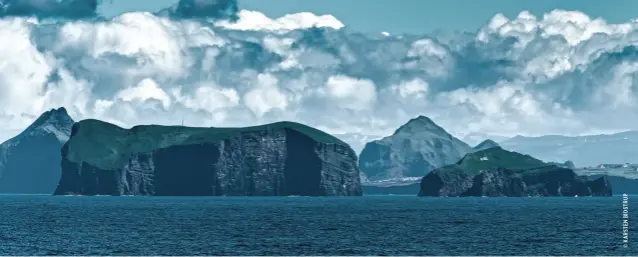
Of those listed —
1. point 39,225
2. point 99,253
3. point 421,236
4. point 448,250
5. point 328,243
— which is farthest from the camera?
A: point 39,225

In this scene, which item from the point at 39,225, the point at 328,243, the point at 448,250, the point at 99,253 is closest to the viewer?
the point at 99,253

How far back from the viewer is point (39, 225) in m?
190

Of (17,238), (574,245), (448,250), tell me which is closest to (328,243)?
(448,250)

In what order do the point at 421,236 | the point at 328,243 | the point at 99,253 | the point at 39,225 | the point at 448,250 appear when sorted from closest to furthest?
the point at 99,253 → the point at 448,250 → the point at 328,243 → the point at 421,236 → the point at 39,225

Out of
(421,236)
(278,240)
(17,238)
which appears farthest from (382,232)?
(17,238)

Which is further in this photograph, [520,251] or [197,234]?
[197,234]

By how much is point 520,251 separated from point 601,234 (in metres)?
39.3

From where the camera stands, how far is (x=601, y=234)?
168625 millimetres

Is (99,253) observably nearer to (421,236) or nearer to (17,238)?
(17,238)

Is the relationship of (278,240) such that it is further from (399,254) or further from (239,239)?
(399,254)

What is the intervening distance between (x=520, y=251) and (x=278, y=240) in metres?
36.4

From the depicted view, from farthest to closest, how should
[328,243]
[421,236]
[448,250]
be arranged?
[421,236]
[328,243]
[448,250]

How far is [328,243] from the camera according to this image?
14788 cm

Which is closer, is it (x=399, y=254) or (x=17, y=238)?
(x=399, y=254)
